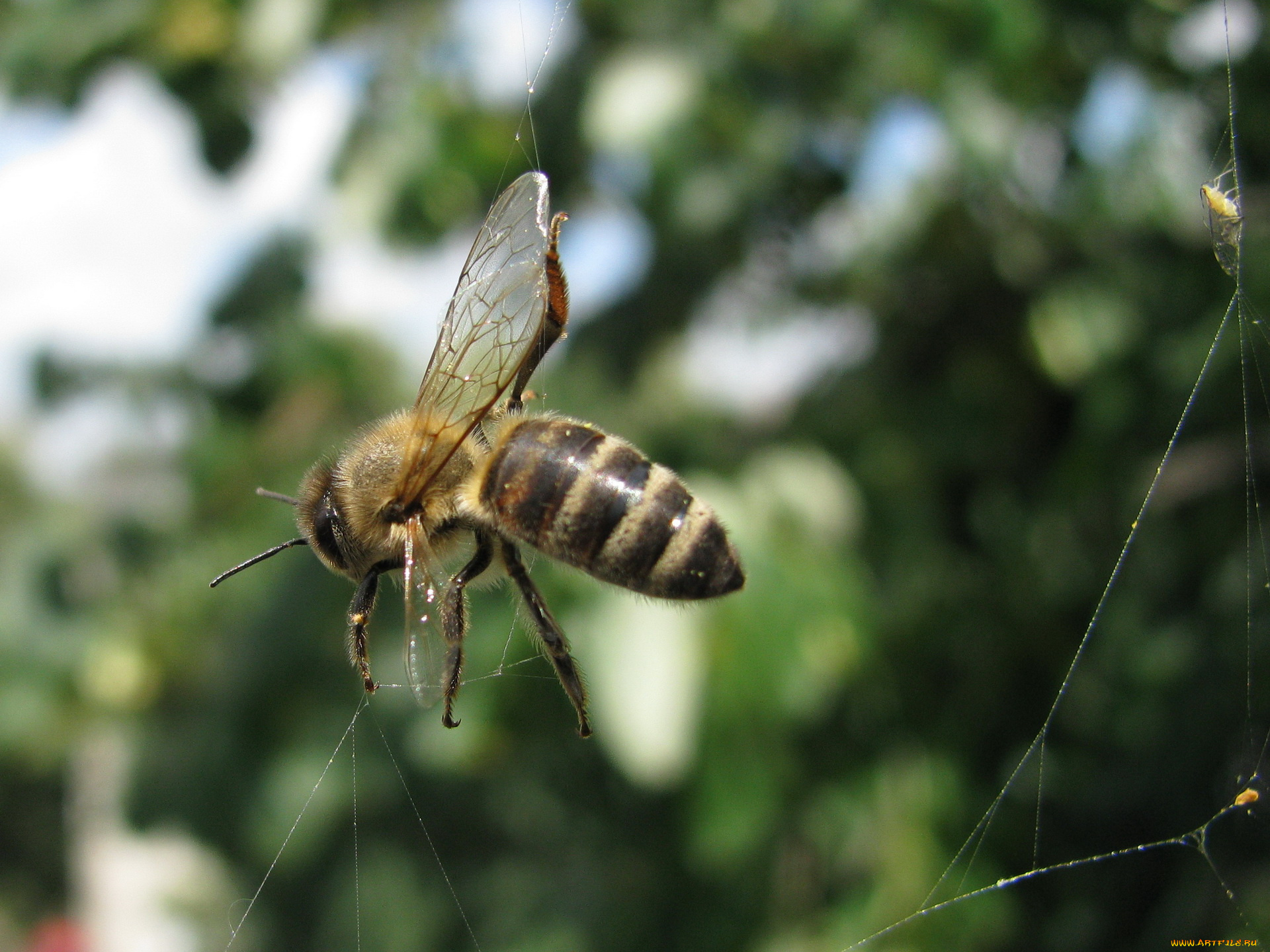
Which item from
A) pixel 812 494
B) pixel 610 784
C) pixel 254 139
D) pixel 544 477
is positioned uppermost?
pixel 254 139

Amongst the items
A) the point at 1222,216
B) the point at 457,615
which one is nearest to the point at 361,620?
the point at 457,615

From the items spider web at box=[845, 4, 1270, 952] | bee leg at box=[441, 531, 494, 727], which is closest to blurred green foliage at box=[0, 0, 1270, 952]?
spider web at box=[845, 4, 1270, 952]

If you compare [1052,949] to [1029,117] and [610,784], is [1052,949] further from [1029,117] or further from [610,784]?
[1029,117]

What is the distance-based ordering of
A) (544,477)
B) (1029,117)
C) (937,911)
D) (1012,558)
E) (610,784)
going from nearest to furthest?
(544,477), (937,911), (1029,117), (610,784), (1012,558)

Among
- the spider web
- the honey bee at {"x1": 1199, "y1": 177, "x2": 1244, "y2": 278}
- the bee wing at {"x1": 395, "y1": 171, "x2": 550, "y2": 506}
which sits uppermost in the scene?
the honey bee at {"x1": 1199, "y1": 177, "x2": 1244, "y2": 278}

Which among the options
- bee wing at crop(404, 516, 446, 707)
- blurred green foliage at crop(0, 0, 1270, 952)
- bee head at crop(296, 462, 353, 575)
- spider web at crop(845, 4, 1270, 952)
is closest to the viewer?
bee wing at crop(404, 516, 446, 707)

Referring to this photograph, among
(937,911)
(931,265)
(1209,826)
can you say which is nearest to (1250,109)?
(931,265)

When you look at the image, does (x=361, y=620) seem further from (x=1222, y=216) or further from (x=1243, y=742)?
(x=1243, y=742)

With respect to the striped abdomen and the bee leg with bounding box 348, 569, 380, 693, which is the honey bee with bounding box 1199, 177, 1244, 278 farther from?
the bee leg with bounding box 348, 569, 380, 693
